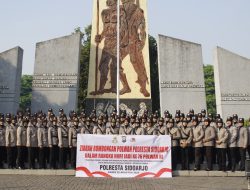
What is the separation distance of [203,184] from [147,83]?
11.4 meters

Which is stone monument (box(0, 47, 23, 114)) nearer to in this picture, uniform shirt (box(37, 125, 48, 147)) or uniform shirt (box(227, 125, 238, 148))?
uniform shirt (box(37, 125, 48, 147))

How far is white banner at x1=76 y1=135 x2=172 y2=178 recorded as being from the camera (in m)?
9.48

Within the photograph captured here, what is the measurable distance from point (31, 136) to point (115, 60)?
9918mm

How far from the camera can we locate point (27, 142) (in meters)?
10.4

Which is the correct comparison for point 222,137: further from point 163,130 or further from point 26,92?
point 26,92

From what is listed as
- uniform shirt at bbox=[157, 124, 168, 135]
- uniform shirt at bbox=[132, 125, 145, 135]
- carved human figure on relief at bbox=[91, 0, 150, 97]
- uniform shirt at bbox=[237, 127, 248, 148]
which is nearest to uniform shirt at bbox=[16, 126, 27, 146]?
uniform shirt at bbox=[132, 125, 145, 135]

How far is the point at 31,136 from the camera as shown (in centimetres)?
1045

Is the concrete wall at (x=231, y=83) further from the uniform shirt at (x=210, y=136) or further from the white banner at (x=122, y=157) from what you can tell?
the white banner at (x=122, y=157)

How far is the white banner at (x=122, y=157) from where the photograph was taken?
948 cm

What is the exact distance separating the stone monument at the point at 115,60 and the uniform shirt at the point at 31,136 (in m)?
8.95

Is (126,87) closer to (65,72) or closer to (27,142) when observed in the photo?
(65,72)

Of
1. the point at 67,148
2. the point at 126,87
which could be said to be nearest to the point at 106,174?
the point at 67,148

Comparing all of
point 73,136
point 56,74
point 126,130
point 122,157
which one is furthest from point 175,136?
point 56,74

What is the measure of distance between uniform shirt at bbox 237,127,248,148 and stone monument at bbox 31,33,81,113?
853 centimetres
